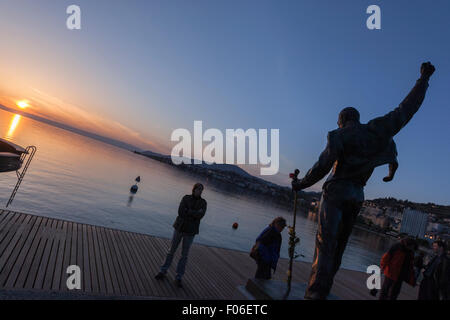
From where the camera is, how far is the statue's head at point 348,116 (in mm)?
3250

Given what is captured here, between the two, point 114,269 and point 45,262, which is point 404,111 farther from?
point 45,262

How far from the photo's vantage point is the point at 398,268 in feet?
18.1

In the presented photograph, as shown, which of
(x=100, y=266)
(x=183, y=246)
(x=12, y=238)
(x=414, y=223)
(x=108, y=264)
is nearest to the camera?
(x=183, y=246)

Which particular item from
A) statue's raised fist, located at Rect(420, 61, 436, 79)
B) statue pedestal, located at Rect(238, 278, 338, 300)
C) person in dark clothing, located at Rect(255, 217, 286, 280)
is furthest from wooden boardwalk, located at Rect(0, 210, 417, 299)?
statue's raised fist, located at Rect(420, 61, 436, 79)

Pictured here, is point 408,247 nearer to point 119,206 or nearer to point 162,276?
point 162,276

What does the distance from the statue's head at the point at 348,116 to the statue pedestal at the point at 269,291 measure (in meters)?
2.10

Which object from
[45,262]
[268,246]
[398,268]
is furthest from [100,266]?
[398,268]

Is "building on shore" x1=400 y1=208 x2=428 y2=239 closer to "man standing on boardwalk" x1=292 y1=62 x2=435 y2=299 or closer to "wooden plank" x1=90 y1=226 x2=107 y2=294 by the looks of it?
"wooden plank" x1=90 y1=226 x2=107 y2=294

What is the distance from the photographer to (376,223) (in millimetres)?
142000

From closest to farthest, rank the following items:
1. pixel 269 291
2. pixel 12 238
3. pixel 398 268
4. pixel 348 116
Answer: pixel 269 291 < pixel 348 116 < pixel 398 268 < pixel 12 238

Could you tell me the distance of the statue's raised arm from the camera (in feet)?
10.1

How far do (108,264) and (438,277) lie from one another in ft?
24.0
